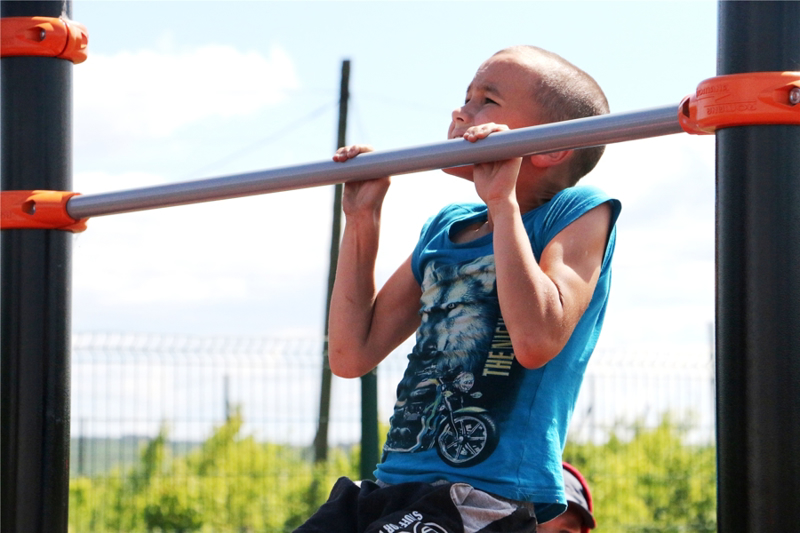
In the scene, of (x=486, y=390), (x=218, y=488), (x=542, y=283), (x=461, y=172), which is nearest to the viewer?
(x=542, y=283)

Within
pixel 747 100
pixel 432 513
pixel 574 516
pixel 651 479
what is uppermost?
pixel 747 100

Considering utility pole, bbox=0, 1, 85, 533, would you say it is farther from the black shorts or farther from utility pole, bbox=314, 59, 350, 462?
utility pole, bbox=314, 59, 350, 462

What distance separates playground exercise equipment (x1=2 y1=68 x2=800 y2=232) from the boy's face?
0.19 meters

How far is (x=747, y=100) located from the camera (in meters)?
1.15

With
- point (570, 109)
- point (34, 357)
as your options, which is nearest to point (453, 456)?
point (570, 109)

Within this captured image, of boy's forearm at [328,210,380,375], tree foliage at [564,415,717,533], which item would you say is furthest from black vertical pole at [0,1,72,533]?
tree foliage at [564,415,717,533]

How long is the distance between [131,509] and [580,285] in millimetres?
5562

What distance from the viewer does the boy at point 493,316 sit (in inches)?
55.2

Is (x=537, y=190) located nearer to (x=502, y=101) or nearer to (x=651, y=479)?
(x=502, y=101)

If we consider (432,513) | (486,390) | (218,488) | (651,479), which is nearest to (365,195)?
(486,390)

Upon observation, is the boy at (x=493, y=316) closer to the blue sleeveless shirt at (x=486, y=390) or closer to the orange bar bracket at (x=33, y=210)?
the blue sleeveless shirt at (x=486, y=390)

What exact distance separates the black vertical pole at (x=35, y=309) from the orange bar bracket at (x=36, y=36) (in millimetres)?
17

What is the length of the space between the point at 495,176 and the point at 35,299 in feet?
3.22

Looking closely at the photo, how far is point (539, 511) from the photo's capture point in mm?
1465
